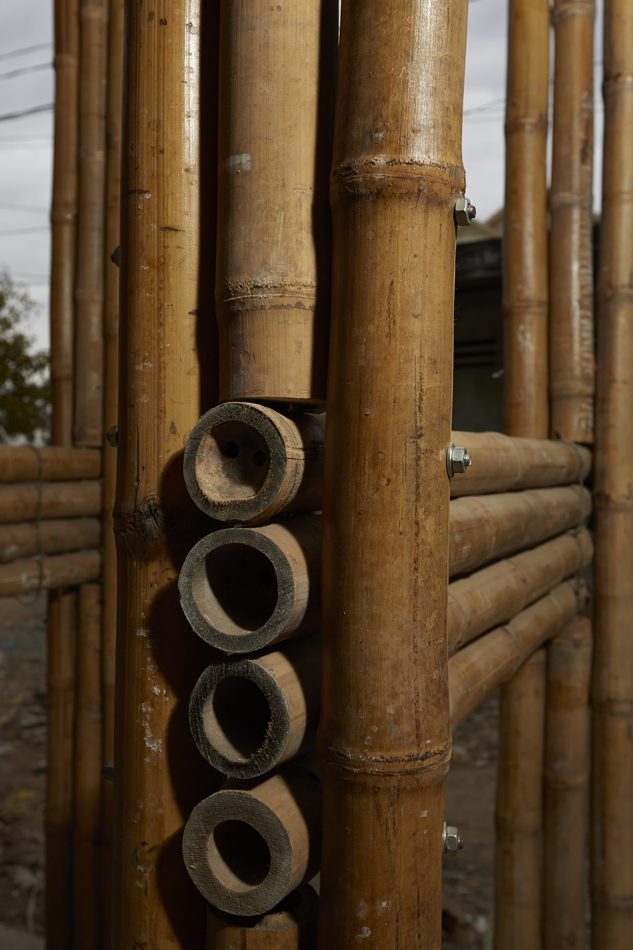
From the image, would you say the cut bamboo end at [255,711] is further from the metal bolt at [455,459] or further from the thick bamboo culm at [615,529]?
the thick bamboo culm at [615,529]

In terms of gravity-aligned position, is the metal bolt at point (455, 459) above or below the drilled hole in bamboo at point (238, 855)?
above

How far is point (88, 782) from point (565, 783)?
250cm

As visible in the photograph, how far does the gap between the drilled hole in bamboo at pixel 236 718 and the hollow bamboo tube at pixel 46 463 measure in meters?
2.88

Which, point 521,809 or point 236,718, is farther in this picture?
point 521,809

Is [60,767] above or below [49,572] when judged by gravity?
below

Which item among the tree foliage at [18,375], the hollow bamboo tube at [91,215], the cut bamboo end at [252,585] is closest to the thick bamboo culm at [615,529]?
the cut bamboo end at [252,585]

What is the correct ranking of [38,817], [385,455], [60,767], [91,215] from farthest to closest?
[38,817] → [60,767] → [91,215] → [385,455]

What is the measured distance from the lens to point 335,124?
1.58 metres

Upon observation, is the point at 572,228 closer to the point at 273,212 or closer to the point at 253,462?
the point at 273,212

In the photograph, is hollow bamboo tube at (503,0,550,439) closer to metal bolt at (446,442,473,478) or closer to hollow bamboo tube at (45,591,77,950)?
metal bolt at (446,442,473,478)

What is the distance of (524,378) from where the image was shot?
368 cm

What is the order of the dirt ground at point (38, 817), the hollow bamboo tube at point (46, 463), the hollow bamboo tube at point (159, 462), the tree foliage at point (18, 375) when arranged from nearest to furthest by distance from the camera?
the hollow bamboo tube at point (159, 462), the hollow bamboo tube at point (46, 463), the dirt ground at point (38, 817), the tree foliage at point (18, 375)

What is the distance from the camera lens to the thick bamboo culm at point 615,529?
12.0ft

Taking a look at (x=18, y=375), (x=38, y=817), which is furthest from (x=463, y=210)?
(x=18, y=375)
